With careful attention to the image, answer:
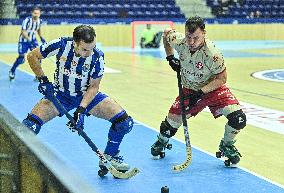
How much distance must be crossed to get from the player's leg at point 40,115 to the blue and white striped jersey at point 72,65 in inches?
8.7

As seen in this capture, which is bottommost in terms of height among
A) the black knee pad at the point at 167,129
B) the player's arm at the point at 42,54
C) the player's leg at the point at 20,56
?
the player's leg at the point at 20,56

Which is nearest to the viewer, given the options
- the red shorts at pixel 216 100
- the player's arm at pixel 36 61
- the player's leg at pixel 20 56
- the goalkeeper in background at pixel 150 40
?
the player's arm at pixel 36 61

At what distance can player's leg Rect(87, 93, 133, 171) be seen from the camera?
562 cm

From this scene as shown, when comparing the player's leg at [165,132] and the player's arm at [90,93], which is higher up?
the player's arm at [90,93]

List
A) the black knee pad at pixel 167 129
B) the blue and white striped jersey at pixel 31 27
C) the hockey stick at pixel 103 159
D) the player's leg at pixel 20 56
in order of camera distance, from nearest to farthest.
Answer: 1. the hockey stick at pixel 103 159
2. the black knee pad at pixel 167 129
3. the player's leg at pixel 20 56
4. the blue and white striped jersey at pixel 31 27

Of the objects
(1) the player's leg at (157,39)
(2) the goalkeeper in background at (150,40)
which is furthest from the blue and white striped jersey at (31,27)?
(1) the player's leg at (157,39)

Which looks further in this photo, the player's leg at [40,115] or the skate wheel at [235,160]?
the skate wheel at [235,160]

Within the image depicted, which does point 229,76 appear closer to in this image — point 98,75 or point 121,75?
Result: point 121,75

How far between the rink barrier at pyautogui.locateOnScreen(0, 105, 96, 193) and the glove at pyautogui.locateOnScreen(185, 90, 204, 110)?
350 centimetres

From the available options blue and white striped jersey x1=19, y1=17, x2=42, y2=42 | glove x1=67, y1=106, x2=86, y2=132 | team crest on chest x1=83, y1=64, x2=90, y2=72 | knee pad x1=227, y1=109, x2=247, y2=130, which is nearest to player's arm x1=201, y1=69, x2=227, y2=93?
knee pad x1=227, y1=109, x2=247, y2=130

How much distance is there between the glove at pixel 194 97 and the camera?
6.20 metres

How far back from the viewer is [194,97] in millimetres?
6227

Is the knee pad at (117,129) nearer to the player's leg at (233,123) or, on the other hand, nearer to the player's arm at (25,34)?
the player's leg at (233,123)

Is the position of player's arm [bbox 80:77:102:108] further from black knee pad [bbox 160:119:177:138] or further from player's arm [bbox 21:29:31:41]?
player's arm [bbox 21:29:31:41]
